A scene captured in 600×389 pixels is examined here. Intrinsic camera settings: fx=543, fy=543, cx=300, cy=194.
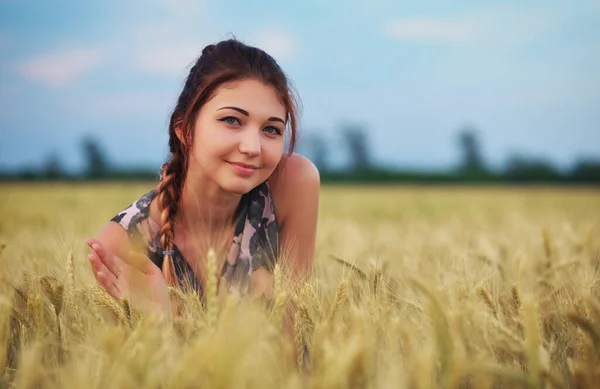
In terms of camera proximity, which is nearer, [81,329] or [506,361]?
[506,361]

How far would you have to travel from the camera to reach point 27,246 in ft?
8.82

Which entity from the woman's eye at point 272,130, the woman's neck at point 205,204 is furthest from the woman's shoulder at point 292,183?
the woman's eye at point 272,130

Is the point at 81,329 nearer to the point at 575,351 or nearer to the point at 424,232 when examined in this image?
the point at 575,351

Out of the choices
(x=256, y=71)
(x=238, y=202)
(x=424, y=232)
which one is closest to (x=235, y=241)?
(x=238, y=202)

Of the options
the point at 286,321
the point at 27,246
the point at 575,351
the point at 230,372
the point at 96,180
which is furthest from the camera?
the point at 96,180

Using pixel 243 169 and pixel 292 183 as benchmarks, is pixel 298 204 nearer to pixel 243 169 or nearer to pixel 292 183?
pixel 292 183

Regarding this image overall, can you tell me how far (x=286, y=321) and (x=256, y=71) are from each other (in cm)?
89

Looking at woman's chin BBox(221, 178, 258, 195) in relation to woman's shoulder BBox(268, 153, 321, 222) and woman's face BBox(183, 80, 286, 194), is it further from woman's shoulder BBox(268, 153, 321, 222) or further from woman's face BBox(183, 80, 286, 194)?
woman's shoulder BBox(268, 153, 321, 222)

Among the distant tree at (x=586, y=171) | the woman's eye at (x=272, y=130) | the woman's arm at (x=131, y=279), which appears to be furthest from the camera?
the distant tree at (x=586, y=171)

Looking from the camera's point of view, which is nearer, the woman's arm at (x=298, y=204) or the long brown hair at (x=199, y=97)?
the long brown hair at (x=199, y=97)

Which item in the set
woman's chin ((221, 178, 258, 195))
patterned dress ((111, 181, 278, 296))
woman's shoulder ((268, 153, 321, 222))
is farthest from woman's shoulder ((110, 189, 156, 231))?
woman's shoulder ((268, 153, 321, 222))

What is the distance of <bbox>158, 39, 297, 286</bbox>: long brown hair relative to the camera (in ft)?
6.14

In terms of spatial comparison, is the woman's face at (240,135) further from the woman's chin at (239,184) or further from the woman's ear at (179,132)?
the woman's ear at (179,132)

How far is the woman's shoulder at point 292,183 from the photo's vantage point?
6.96ft
